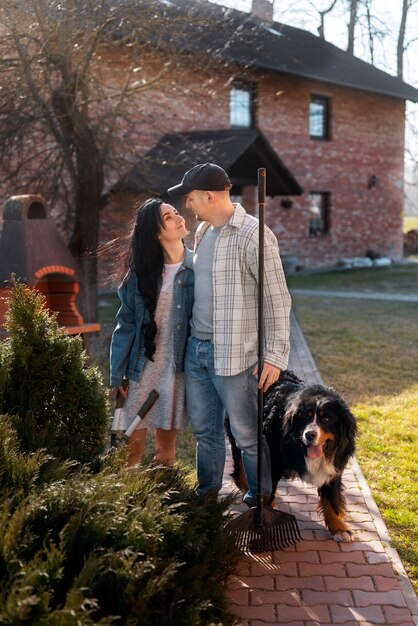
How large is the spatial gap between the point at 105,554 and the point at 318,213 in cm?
2235

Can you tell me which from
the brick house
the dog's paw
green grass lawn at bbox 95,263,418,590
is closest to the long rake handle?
the dog's paw

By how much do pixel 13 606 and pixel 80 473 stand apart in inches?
34.9

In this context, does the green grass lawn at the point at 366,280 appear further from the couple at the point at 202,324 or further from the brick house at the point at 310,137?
the couple at the point at 202,324

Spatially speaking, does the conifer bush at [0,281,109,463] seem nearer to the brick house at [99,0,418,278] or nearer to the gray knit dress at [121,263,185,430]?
the gray knit dress at [121,263,185,430]

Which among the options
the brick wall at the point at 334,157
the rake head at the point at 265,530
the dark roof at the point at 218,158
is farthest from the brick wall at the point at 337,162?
the rake head at the point at 265,530

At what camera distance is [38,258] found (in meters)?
6.36

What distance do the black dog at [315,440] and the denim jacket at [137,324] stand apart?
2.11 ft

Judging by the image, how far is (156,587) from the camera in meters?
2.40

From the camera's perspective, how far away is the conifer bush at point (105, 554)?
2227 millimetres

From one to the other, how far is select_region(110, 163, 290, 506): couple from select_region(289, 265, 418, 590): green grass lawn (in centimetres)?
109

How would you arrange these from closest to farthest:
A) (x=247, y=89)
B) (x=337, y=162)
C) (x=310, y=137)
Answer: (x=247, y=89) → (x=310, y=137) → (x=337, y=162)

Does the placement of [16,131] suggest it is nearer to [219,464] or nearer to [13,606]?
[219,464]

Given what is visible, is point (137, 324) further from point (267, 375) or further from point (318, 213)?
point (318, 213)

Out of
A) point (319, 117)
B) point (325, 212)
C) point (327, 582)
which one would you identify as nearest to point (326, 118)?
point (319, 117)
